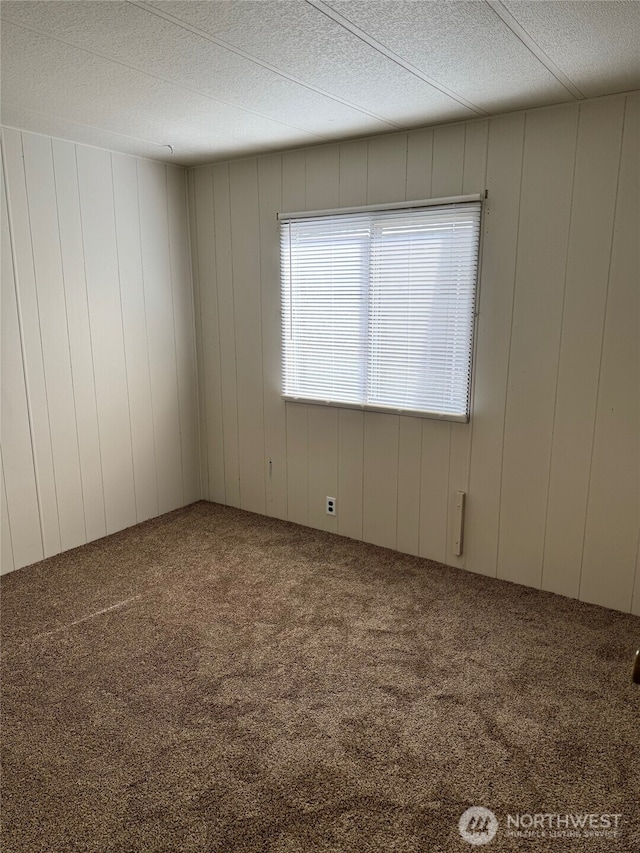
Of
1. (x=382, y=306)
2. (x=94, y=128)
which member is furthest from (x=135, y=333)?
(x=382, y=306)

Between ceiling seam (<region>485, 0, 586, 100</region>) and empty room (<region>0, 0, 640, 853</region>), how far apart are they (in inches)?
0.6

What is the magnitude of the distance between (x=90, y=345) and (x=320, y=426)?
1.54m

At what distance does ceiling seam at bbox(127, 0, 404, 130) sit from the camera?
1861 mm

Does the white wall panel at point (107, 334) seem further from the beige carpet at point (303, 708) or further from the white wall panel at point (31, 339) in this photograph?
the beige carpet at point (303, 708)

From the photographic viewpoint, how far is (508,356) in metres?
3.15

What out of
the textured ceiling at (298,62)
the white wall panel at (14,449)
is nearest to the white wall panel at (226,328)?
the textured ceiling at (298,62)

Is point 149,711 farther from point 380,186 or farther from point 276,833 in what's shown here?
point 380,186

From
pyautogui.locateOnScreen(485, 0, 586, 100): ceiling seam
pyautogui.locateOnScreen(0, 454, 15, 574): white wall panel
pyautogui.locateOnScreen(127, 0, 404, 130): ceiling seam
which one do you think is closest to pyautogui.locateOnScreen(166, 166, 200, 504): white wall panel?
pyautogui.locateOnScreen(0, 454, 15, 574): white wall panel

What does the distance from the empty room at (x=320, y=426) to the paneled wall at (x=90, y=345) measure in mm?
22

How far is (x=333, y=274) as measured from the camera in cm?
364

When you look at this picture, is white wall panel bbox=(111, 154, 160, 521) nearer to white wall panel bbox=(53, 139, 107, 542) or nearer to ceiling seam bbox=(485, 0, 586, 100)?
white wall panel bbox=(53, 139, 107, 542)

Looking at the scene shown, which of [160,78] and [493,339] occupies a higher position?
[160,78]

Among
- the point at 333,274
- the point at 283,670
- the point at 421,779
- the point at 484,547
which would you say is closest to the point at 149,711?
the point at 283,670

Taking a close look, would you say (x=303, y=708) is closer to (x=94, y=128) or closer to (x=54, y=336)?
(x=54, y=336)
